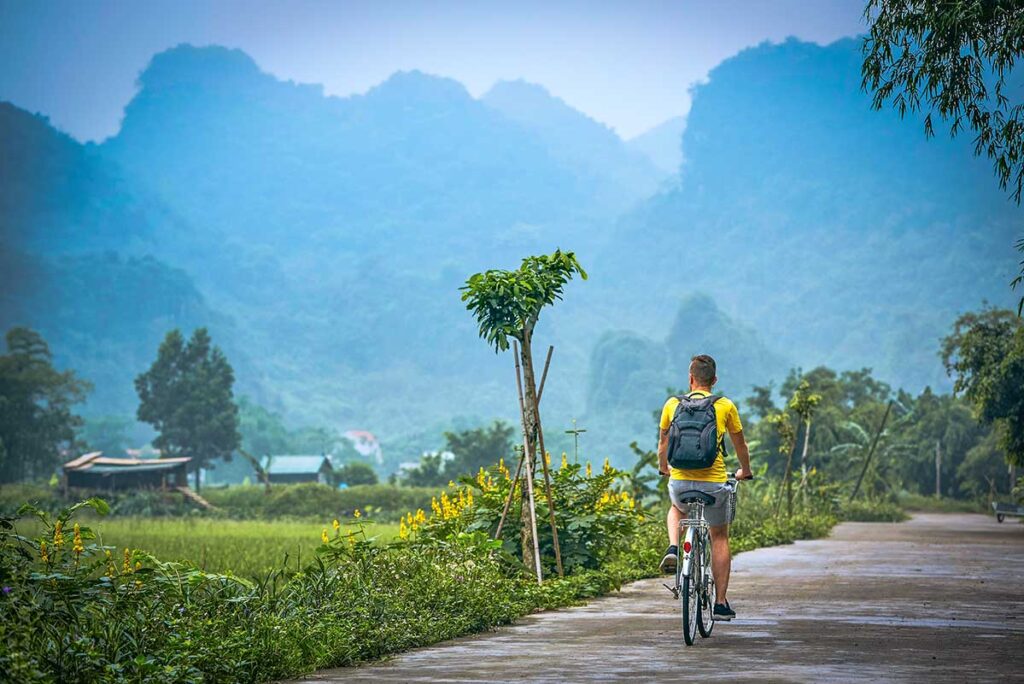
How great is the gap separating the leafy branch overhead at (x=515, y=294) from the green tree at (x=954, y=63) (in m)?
3.60

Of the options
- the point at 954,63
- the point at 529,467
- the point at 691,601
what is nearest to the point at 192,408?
the point at 529,467

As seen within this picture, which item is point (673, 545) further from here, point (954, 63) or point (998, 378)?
point (998, 378)

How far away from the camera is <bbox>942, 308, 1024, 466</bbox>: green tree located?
3275 cm

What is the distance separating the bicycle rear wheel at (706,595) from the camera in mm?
8906

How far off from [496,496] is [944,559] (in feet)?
27.8

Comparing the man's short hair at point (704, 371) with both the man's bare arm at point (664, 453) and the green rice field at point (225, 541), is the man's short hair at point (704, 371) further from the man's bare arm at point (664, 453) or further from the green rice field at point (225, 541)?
the green rice field at point (225, 541)

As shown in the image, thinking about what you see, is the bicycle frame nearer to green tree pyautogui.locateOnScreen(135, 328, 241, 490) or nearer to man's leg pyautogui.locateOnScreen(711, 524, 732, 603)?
man's leg pyautogui.locateOnScreen(711, 524, 732, 603)

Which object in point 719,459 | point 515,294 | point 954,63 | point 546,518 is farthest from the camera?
point 546,518

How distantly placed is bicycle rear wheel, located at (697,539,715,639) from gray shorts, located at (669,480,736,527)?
18 centimetres

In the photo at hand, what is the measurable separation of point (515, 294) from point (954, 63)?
15.7 feet

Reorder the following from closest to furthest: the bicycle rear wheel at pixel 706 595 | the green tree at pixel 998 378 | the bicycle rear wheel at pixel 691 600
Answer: the bicycle rear wheel at pixel 691 600
the bicycle rear wheel at pixel 706 595
the green tree at pixel 998 378

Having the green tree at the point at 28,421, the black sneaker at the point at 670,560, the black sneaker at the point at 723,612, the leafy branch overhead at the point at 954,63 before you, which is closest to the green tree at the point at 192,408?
the green tree at the point at 28,421

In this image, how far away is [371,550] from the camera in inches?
443

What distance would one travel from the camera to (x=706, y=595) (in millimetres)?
9156
